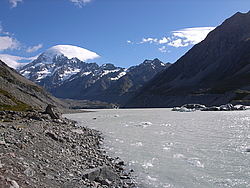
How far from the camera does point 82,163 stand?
1495cm

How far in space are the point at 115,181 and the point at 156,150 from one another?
913 cm

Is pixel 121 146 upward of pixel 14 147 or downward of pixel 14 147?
downward

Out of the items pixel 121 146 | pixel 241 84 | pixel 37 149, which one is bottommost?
pixel 121 146

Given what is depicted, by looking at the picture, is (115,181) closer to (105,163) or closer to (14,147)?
(105,163)

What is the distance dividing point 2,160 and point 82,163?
540 centimetres

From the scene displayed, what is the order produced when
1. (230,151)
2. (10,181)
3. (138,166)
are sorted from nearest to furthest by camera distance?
(10,181), (138,166), (230,151)

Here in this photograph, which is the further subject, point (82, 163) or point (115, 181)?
point (82, 163)

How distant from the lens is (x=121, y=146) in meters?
23.6

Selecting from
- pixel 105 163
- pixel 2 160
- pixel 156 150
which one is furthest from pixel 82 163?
pixel 156 150

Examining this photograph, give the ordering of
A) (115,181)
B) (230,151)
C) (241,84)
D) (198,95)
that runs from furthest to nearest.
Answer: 1. (198,95)
2. (241,84)
3. (230,151)
4. (115,181)

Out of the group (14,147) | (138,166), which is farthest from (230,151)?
(14,147)

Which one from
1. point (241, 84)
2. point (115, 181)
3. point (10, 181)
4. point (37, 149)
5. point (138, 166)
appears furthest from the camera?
point (241, 84)

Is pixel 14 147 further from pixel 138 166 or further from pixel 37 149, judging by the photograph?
pixel 138 166

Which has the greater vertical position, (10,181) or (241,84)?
Result: (241,84)
